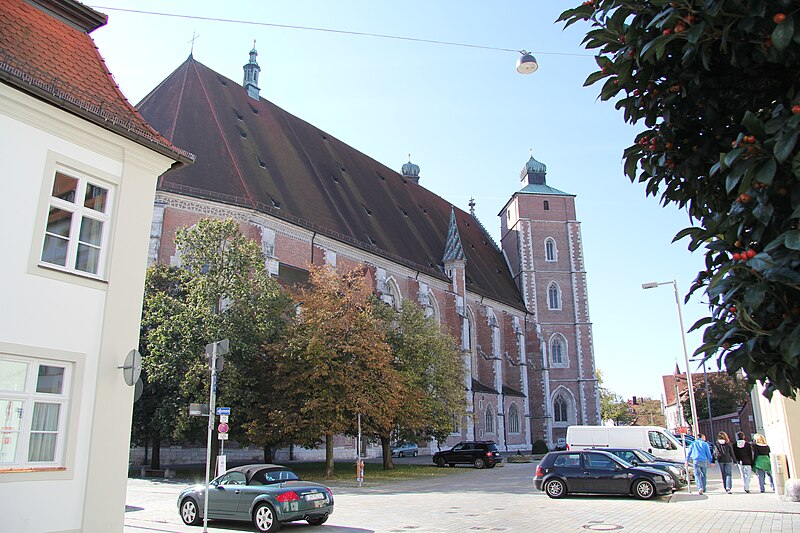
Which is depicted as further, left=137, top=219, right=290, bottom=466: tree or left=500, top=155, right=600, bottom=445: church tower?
left=500, top=155, right=600, bottom=445: church tower

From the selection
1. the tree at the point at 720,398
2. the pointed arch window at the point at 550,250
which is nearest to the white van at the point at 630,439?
the pointed arch window at the point at 550,250

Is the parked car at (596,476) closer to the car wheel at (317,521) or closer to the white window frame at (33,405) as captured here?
the car wheel at (317,521)

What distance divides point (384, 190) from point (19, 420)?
41841 millimetres

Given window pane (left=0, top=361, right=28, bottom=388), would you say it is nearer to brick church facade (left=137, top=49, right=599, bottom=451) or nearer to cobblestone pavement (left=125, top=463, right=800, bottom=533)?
cobblestone pavement (left=125, top=463, right=800, bottom=533)

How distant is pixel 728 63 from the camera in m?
4.63

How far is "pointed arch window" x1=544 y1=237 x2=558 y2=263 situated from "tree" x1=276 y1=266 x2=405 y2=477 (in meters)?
38.4

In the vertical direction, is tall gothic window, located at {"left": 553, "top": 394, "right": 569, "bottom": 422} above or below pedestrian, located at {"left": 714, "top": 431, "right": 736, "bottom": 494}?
above

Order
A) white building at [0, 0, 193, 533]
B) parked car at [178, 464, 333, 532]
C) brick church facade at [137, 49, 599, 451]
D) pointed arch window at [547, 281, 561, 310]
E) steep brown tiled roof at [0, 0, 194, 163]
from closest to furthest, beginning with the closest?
white building at [0, 0, 193, 533] → steep brown tiled roof at [0, 0, 194, 163] → parked car at [178, 464, 333, 532] → brick church facade at [137, 49, 599, 451] → pointed arch window at [547, 281, 561, 310]

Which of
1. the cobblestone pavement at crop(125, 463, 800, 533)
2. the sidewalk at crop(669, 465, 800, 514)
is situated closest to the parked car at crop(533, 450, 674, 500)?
the cobblestone pavement at crop(125, 463, 800, 533)

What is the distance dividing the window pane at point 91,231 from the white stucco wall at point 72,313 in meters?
0.19

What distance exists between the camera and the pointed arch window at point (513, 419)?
51.5 m

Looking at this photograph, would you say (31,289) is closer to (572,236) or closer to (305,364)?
(305,364)

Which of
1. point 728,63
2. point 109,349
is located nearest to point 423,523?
point 109,349

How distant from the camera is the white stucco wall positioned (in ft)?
28.4
